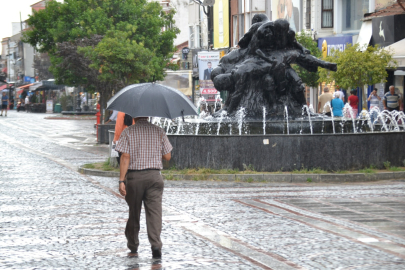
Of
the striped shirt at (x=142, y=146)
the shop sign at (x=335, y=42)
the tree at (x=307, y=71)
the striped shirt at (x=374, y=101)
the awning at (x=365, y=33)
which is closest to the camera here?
the striped shirt at (x=142, y=146)

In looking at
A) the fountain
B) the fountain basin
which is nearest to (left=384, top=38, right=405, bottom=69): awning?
the fountain

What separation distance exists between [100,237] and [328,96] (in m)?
18.8

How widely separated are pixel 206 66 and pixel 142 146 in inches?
945

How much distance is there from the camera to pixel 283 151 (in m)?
15.2

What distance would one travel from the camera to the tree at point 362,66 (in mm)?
27172

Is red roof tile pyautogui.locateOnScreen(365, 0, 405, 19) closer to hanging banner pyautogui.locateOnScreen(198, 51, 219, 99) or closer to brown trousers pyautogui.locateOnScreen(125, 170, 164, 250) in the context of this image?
hanging banner pyautogui.locateOnScreen(198, 51, 219, 99)

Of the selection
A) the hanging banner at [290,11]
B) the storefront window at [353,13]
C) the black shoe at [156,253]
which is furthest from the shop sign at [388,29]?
the black shoe at [156,253]

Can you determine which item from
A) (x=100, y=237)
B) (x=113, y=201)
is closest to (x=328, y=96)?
(x=113, y=201)

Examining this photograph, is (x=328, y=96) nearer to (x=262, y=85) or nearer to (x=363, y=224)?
(x=262, y=85)

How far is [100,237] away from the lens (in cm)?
862

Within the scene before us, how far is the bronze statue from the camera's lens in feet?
63.0

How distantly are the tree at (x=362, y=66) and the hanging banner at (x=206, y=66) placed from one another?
5341 mm

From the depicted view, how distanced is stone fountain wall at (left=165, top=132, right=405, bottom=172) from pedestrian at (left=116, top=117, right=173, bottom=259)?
7.73 metres

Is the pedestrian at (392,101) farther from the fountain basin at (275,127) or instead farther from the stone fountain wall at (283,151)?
the stone fountain wall at (283,151)
